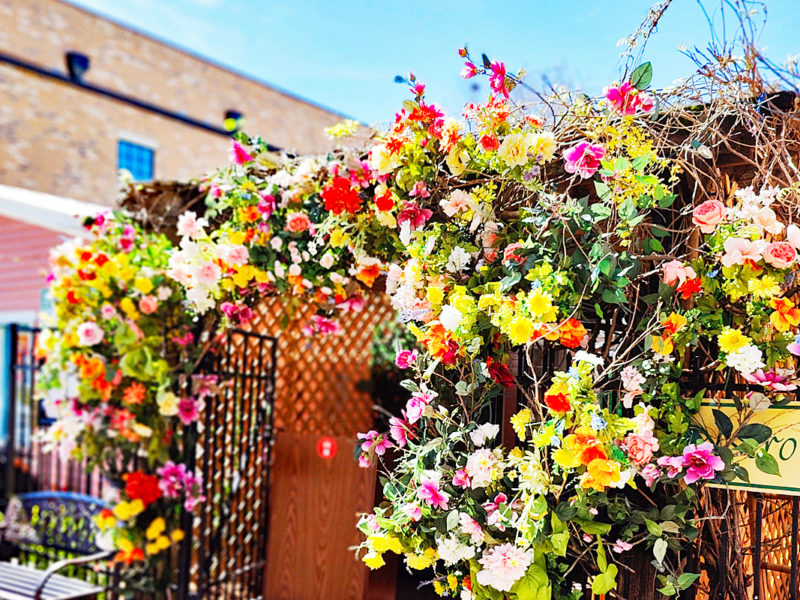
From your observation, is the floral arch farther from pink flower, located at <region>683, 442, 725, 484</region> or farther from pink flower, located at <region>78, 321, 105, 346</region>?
pink flower, located at <region>78, 321, 105, 346</region>

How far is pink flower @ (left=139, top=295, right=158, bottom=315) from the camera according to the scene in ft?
12.2

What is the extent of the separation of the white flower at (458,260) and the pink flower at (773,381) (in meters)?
0.93

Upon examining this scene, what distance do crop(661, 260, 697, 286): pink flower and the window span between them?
34.5 ft

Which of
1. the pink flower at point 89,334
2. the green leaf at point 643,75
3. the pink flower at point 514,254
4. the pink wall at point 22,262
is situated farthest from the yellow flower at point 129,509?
the pink wall at point 22,262

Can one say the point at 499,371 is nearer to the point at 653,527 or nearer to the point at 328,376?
the point at 653,527

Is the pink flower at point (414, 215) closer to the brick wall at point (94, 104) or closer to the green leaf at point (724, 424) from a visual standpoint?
the green leaf at point (724, 424)

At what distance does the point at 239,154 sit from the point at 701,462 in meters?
2.25

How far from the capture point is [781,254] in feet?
6.41

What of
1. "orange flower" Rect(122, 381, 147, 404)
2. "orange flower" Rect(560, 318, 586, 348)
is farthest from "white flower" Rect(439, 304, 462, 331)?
"orange flower" Rect(122, 381, 147, 404)

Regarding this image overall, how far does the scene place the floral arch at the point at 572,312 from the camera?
6.63 ft

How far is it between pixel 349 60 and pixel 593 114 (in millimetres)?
5203

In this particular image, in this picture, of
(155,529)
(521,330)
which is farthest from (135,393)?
(521,330)

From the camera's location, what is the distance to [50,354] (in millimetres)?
4062

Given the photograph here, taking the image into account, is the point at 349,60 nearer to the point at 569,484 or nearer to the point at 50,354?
the point at 50,354
